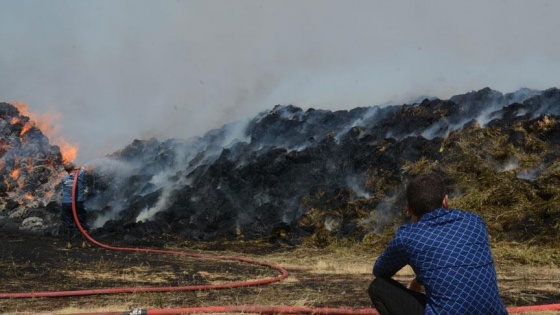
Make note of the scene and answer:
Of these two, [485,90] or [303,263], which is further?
[485,90]

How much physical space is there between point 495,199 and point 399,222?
2699 mm

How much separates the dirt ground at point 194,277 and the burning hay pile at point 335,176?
290 cm

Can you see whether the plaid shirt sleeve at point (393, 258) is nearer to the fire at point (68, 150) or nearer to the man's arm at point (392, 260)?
the man's arm at point (392, 260)

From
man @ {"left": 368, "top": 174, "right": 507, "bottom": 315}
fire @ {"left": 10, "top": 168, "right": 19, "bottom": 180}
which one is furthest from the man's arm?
fire @ {"left": 10, "top": 168, "right": 19, "bottom": 180}

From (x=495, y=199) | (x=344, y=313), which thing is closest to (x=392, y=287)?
(x=344, y=313)

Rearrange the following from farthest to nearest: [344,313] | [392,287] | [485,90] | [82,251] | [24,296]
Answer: [485,90]
[82,251]
[24,296]
[344,313]
[392,287]

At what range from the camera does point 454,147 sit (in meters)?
19.0

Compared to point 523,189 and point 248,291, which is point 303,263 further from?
point 523,189

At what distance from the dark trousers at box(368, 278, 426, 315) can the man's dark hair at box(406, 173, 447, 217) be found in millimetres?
570

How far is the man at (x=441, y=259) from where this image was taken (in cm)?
357

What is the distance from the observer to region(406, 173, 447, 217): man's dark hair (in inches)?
149

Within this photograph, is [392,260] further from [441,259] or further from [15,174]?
[15,174]

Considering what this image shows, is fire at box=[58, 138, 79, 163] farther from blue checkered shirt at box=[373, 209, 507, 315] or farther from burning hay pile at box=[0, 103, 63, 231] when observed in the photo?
blue checkered shirt at box=[373, 209, 507, 315]

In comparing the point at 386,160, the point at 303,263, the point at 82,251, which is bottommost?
the point at 303,263
